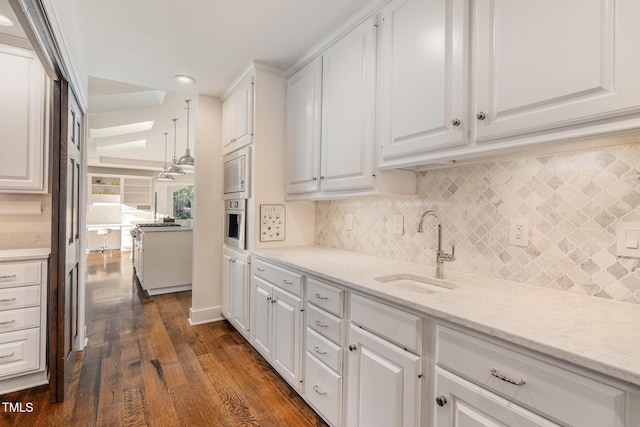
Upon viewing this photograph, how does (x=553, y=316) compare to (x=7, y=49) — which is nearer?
(x=553, y=316)

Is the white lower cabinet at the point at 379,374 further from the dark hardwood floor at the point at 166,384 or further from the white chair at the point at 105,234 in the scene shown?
the white chair at the point at 105,234

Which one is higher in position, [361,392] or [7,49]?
[7,49]

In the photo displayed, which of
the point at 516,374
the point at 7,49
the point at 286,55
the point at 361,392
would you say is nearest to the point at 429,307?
the point at 516,374

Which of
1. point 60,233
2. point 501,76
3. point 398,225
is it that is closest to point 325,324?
point 398,225

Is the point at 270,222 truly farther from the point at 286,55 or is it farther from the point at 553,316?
the point at 553,316

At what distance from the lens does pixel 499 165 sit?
154 cm

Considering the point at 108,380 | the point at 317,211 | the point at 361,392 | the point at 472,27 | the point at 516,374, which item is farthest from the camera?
the point at 317,211

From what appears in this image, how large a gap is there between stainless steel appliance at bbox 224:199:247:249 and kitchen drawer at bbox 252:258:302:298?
0.39m

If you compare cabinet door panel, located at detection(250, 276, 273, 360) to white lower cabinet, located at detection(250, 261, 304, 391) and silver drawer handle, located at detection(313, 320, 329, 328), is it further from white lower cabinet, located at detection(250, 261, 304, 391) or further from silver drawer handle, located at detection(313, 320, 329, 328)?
silver drawer handle, located at detection(313, 320, 329, 328)

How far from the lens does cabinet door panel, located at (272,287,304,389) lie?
6.31ft

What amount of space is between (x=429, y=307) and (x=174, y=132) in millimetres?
5540

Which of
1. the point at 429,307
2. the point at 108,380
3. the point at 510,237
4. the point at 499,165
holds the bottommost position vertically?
the point at 108,380

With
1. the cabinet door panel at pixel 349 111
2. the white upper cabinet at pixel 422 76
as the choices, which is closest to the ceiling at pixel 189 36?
the cabinet door panel at pixel 349 111

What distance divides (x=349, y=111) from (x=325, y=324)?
4.32ft
